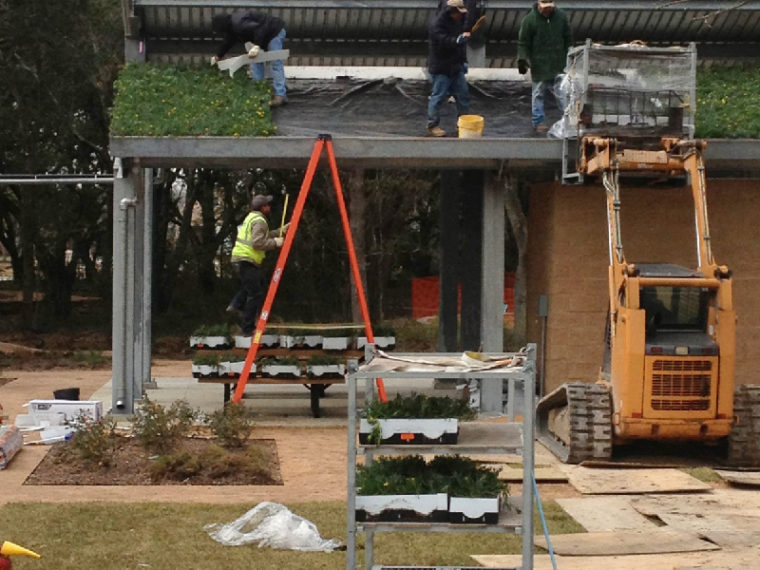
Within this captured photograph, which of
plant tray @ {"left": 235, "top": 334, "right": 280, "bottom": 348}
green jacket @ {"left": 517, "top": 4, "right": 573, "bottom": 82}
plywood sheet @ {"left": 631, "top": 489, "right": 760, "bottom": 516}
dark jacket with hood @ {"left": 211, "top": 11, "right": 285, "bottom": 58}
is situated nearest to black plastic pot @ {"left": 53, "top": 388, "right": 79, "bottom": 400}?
plant tray @ {"left": 235, "top": 334, "right": 280, "bottom": 348}

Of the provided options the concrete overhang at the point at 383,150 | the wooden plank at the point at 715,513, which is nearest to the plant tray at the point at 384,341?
the concrete overhang at the point at 383,150

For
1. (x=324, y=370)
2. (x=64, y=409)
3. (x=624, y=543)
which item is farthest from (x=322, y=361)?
(x=624, y=543)

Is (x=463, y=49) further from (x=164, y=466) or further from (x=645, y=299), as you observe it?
(x=164, y=466)

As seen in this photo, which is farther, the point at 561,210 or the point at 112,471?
the point at 561,210

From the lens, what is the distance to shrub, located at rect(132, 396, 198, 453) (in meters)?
14.2

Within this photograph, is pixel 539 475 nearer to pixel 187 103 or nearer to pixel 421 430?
pixel 421 430

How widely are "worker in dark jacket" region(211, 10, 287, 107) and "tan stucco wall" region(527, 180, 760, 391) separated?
392 centimetres

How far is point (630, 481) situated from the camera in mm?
13609

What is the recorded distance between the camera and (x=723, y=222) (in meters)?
18.8

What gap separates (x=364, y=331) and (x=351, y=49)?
537 centimetres

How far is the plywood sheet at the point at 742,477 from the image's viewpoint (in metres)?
13.6

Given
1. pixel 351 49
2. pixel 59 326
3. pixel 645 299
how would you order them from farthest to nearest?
pixel 59 326, pixel 351 49, pixel 645 299

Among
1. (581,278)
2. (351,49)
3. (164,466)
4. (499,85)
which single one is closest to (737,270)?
(581,278)

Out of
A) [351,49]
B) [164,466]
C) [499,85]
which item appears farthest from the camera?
[351,49]
